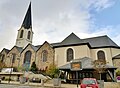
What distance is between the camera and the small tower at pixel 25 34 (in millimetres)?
50662

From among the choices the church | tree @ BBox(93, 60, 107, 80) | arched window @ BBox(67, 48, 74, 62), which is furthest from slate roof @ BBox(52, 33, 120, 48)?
tree @ BBox(93, 60, 107, 80)

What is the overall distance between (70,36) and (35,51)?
35.6 feet

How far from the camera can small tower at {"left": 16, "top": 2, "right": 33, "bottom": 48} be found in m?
50.7

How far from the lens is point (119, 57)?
31125mm

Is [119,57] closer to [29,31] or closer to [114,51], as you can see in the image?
[114,51]

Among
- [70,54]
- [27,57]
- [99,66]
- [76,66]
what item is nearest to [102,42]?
[70,54]

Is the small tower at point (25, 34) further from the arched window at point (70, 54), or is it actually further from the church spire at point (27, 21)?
the arched window at point (70, 54)

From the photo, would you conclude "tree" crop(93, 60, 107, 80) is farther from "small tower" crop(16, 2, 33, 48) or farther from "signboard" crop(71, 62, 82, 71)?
"small tower" crop(16, 2, 33, 48)

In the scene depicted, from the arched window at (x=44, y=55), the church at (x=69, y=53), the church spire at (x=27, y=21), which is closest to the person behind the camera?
the church at (x=69, y=53)

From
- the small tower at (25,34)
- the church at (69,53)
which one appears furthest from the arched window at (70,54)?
the small tower at (25,34)

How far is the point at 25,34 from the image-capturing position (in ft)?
170

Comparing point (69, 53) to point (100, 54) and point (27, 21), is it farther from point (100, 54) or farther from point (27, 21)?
point (27, 21)

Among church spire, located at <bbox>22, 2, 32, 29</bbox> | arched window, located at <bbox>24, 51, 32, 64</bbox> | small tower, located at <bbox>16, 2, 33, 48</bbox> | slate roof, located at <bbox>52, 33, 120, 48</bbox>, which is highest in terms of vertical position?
church spire, located at <bbox>22, 2, 32, 29</bbox>

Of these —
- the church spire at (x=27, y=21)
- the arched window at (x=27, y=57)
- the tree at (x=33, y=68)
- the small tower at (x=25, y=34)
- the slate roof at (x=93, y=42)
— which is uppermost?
the church spire at (x=27, y=21)
